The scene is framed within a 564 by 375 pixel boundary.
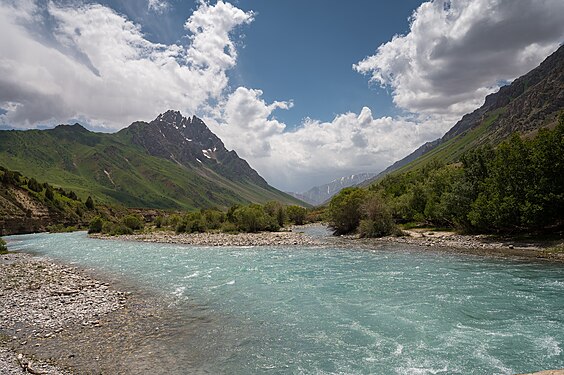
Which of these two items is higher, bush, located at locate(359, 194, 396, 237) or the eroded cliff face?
the eroded cliff face

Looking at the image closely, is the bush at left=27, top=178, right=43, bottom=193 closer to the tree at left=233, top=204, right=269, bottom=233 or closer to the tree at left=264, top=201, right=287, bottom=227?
the tree at left=233, top=204, right=269, bottom=233

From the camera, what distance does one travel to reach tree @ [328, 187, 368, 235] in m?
79.3

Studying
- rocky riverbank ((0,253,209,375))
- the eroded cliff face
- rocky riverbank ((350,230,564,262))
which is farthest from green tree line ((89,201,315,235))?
rocky riverbank ((0,253,209,375))

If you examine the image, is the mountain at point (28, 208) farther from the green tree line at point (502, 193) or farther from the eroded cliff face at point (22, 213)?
the green tree line at point (502, 193)

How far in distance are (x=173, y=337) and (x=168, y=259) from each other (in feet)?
107

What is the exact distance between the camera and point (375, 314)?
20.8 metres

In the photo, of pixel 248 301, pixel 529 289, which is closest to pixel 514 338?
pixel 529 289

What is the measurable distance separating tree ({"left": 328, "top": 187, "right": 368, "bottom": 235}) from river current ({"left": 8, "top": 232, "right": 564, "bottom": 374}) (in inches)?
1576

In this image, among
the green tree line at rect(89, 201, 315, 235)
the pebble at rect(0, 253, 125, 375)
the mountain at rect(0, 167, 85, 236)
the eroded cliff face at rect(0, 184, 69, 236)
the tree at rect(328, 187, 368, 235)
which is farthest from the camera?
the mountain at rect(0, 167, 85, 236)

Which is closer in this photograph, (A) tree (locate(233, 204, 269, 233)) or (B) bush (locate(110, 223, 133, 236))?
(A) tree (locate(233, 204, 269, 233))

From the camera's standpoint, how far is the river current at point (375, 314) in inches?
563

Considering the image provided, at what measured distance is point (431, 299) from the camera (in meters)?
23.4

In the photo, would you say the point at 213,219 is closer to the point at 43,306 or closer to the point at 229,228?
the point at 229,228

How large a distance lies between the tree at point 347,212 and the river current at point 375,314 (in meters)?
40.0
